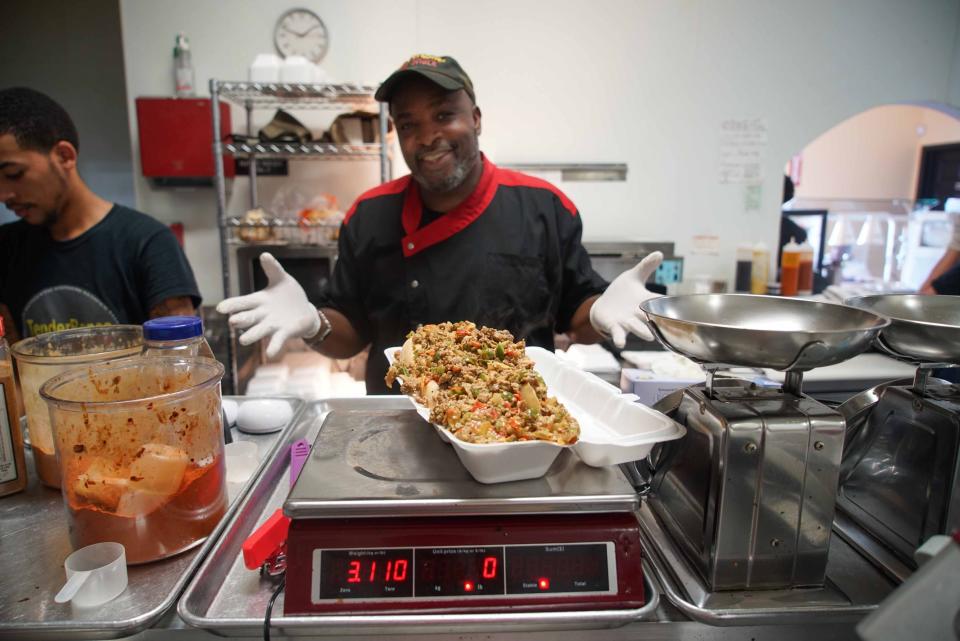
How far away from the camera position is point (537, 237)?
2.01 metres

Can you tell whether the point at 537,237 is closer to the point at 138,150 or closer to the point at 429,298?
the point at 429,298

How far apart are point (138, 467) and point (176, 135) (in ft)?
9.68

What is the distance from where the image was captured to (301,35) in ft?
10.6

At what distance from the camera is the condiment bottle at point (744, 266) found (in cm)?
356

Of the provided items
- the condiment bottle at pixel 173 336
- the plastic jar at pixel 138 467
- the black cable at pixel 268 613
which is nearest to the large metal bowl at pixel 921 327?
the black cable at pixel 268 613

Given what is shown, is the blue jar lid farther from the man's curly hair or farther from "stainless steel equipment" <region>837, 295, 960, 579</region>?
the man's curly hair

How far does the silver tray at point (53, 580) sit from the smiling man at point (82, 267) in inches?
45.6

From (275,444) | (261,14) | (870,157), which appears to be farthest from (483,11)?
(870,157)

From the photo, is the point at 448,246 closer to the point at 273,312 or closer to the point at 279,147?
the point at 273,312

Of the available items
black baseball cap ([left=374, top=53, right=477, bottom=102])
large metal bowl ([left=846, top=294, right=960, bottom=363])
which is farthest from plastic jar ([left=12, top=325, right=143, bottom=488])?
→ large metal bowl ([left=846, top=294, right=960, bottom=363])

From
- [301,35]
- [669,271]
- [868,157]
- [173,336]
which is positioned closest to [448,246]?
A: [173,336]

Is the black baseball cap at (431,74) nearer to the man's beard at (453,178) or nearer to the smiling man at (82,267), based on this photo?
the man's beard at (453,178)

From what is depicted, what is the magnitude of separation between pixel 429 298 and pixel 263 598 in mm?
1272

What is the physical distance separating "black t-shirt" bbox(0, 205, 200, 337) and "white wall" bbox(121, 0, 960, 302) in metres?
1.42
